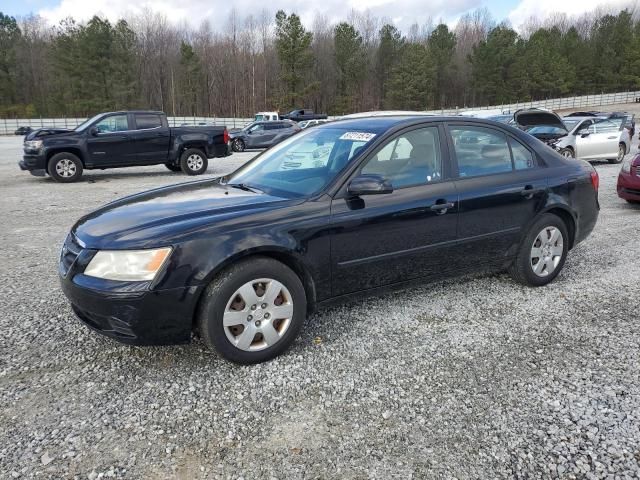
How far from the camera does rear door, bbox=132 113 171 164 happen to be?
1247 cm

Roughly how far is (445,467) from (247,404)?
1095mm

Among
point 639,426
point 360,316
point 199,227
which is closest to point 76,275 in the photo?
point 199,227

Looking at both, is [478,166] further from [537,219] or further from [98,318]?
[98,318]

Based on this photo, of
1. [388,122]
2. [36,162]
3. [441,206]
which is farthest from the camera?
[36,162]

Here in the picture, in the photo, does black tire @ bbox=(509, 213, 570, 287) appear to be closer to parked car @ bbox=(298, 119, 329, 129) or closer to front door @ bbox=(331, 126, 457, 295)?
front door @ bbox=(331, 126, 457, 295)

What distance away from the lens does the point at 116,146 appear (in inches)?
481

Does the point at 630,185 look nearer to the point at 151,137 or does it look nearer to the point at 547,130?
the point at 547,130

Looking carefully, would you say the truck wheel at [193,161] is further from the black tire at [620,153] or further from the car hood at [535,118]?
the black tire at [620,153]

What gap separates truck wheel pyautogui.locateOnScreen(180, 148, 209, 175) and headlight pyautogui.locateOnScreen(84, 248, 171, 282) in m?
10.9

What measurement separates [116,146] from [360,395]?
11.2m

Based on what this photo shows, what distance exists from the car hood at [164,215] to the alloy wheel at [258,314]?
461 millimetres

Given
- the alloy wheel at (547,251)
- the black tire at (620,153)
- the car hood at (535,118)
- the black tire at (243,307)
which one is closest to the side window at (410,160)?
the black tire at (243,307)

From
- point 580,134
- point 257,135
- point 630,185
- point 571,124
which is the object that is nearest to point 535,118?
point 571,124

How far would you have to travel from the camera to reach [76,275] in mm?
2943
